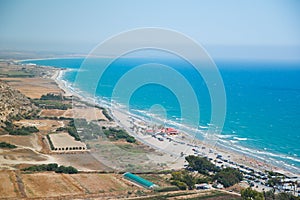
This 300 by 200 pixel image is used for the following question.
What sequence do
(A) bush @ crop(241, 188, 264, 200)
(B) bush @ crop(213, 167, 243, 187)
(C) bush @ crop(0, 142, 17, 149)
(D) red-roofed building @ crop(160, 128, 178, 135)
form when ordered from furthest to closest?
(D) red-roofed building @ crop(160, 128, 178, 135) < (C) bush @ crop(0, 142, 17, 149) < (B) bush @ crop(213, 167, 243, 187) < (A) bush @ crop(241, 188, 264, 200)

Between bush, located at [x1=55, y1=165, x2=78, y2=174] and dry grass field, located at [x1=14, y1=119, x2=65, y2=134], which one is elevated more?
dry grass field, located at [x1=14, y1=119, x2=65, y2=134]

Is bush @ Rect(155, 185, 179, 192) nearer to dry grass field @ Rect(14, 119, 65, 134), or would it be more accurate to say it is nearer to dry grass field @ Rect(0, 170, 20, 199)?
dry grass field @ Rect(0, 170, 20, 199)

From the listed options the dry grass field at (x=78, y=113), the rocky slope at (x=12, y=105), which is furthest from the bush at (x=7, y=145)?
the dry grass field at (x=78, y=113)

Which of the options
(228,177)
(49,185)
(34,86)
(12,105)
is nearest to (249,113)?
(228,177)

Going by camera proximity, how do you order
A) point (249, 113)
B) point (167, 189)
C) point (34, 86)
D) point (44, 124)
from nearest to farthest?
1. point (167, 189)
2. point (44, 124)
3. point (249, 113)
4. point (34, 86)

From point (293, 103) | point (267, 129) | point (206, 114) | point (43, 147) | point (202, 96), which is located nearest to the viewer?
point (43, 147)

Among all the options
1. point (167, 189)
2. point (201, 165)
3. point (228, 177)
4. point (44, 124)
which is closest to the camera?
point (167, 189)

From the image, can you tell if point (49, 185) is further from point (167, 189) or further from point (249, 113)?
point (249, 113)

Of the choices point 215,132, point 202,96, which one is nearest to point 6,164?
point 215,132

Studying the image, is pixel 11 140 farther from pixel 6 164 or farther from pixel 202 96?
pixel 202 96

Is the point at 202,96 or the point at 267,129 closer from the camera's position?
the point at 267,129

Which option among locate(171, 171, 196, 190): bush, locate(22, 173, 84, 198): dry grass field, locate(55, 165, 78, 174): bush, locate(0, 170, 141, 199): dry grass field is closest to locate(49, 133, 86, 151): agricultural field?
locate(55, 165, 78, 174): bush
